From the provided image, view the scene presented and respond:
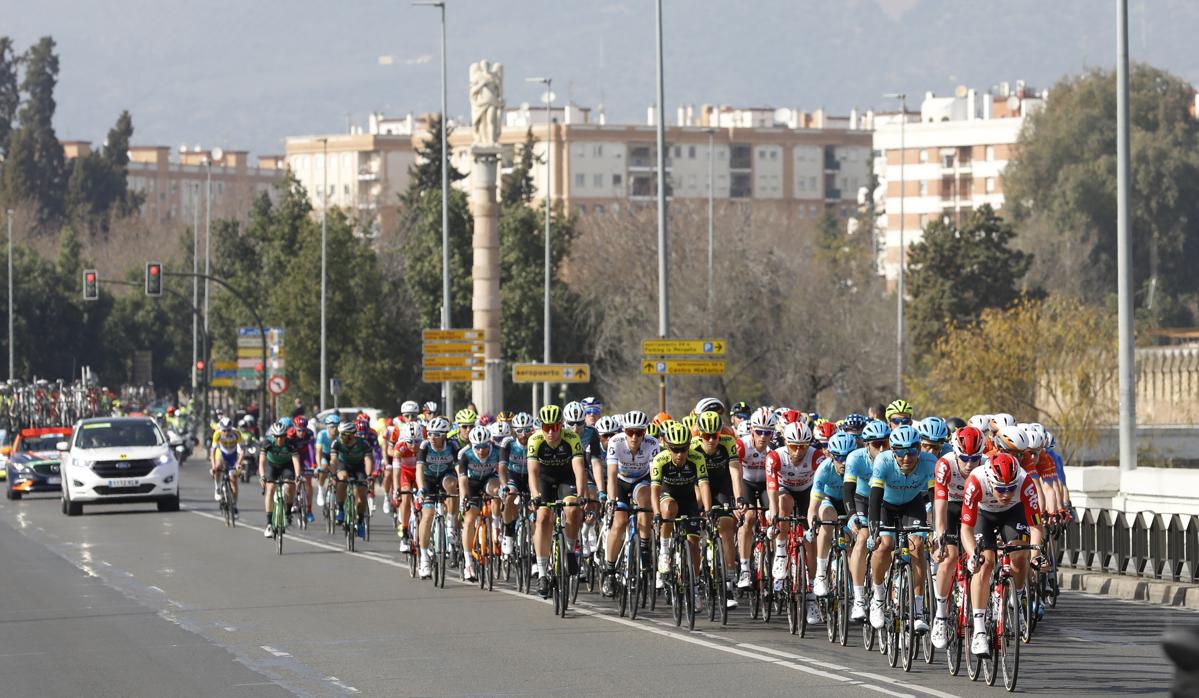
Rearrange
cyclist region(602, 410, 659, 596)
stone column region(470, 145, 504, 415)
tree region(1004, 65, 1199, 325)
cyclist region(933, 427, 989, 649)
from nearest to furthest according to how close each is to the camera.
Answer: cyclist region(933, 427, 989, 649) → cyclist region(602, 410, 659, 596) → stone column region(470, 145, 504, 415) → tree region(1004, 65, 1199, 325)

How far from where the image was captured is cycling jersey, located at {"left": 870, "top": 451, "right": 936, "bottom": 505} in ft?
49.2

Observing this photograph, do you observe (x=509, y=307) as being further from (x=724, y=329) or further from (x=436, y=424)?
(x=436, y=424)

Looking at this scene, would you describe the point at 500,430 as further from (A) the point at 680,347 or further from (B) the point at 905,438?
(A) the point at 680,347

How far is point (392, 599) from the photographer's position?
2009 centimetres

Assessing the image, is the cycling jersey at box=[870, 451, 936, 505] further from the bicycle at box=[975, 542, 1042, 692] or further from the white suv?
the white suv

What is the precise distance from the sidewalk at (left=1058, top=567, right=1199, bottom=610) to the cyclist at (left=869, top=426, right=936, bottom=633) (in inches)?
222

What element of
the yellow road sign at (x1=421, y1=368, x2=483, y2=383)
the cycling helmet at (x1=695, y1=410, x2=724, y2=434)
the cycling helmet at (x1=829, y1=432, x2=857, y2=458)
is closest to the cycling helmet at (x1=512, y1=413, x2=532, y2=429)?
the cycling helmet at (x1=695, y1=410, x2=724, y2=434)

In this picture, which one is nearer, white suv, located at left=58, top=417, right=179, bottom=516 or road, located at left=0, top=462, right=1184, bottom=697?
road, located at left=0, top=462, right=1184, bottom=697

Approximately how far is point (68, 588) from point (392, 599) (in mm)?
3617

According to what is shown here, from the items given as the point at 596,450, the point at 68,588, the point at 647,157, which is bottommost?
the point at 68,588

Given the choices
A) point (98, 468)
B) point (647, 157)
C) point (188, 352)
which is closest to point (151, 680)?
point (98, 468)

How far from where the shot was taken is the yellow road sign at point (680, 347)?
122 ft

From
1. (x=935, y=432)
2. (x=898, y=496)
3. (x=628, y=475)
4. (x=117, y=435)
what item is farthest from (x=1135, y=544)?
(x=117, y=435)

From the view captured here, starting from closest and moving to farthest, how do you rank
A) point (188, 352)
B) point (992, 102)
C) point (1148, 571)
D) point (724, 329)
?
point (1148, 571) < point (724, 329) < point (188, 352) < point (992, 102)
